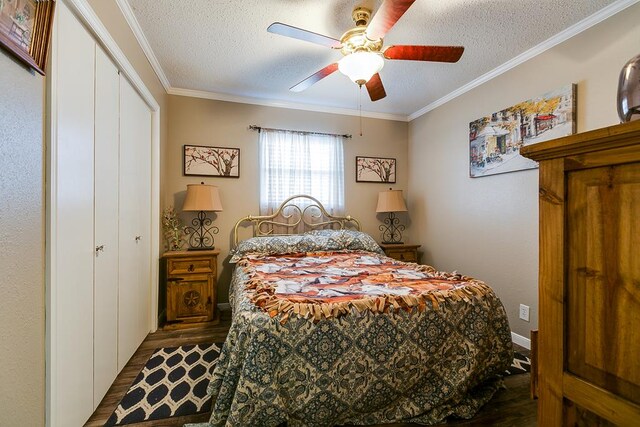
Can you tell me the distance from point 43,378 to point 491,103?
12.5ft

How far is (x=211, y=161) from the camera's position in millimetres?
3424

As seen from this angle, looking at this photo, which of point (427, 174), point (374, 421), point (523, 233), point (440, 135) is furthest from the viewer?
point (427, 174)

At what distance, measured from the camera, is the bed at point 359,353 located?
135 centimetres

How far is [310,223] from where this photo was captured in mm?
3783

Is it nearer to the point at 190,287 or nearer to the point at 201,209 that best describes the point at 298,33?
the point at 201,209

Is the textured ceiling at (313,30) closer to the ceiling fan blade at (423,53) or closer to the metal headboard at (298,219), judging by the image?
the ceiling fan blade at (423,53)

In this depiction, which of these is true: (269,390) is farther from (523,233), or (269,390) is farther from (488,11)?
(488,11)

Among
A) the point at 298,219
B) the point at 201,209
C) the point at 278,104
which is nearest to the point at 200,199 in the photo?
the point at 201,209

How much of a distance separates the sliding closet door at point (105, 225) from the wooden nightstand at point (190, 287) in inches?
36.2

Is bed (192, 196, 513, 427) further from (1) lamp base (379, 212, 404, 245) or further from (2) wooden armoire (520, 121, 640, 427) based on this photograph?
(1) lamp base (379, 212, 404, 245)

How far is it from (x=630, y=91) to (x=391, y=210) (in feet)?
10.2

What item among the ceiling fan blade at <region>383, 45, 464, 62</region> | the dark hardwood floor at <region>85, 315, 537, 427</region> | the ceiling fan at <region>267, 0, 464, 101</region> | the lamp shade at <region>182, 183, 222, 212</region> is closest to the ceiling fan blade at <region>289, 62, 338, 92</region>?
the ceiling fan at <region>267, 0, 464, 101</region>

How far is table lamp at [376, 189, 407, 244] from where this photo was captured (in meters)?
3.73

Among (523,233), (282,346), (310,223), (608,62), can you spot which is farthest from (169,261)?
(608,62)
